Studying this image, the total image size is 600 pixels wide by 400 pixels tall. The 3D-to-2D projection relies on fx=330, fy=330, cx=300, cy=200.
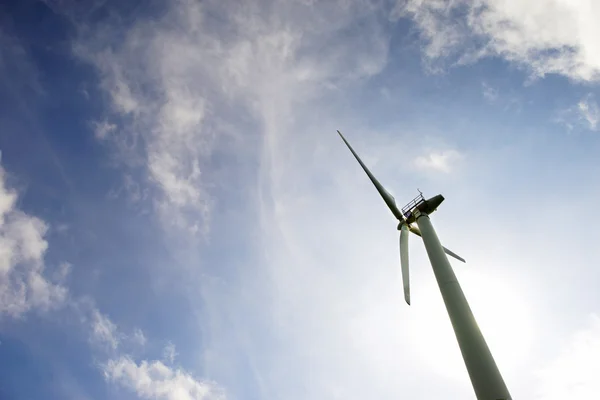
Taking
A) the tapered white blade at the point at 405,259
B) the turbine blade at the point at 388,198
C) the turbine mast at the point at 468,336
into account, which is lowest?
the turbine mast at the point at 468,336

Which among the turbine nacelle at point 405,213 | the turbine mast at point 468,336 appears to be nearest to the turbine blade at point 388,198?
the turbine nacelle at point 405,213

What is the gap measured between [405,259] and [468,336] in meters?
13.2

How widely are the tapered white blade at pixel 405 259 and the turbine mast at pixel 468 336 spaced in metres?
4.07

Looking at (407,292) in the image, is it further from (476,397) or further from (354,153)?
(354,153)

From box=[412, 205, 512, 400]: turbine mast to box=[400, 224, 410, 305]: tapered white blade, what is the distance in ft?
13.4

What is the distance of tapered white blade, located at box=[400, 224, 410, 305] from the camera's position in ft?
100.0

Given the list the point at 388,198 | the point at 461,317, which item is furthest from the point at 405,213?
the point at 461,317

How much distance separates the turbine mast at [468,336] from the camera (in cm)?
1923

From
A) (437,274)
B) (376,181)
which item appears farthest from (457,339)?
(376,181)

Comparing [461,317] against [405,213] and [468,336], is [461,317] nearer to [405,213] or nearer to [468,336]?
[468,336]

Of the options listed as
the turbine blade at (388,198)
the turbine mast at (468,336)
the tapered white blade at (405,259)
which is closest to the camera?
the turbine mast at (468,336)

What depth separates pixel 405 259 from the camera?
1356 inches

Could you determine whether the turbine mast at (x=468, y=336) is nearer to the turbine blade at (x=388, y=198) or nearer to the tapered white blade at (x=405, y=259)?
the tapered white blade at (x=405, y=259)

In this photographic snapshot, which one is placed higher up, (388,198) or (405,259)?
(388,198)
